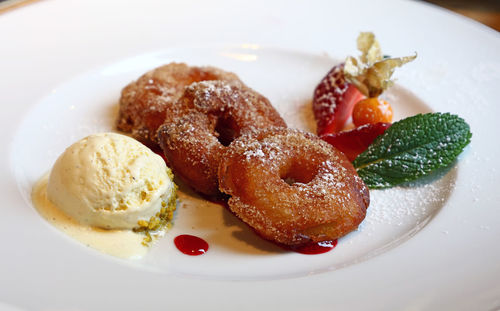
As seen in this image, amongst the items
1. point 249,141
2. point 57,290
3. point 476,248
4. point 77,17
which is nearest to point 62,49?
point 77,17

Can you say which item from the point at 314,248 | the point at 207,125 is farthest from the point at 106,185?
the point at 314,248

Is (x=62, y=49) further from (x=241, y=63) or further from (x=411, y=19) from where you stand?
(x=411, y=19)

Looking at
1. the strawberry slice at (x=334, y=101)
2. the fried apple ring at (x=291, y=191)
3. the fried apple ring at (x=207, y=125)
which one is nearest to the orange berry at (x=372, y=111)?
the strawberry slice at (x=334, y=101)

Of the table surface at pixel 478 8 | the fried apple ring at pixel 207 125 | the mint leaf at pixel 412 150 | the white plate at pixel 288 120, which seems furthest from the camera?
the table surface at pixel 478 8

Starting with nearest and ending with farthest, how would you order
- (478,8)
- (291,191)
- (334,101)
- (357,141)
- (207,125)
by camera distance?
(291,191) → (207,125) → (357,141) → (334,101) → (478,8)

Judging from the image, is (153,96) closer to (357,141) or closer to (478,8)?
(357,141)

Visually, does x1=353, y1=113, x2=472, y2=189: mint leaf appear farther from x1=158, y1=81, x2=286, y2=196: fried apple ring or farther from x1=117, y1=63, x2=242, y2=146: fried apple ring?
x1=117, y1=63, x2=242, y2=146: fried apple ring

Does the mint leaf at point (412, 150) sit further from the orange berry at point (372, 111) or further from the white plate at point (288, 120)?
the orange berry at point (372, 111)
